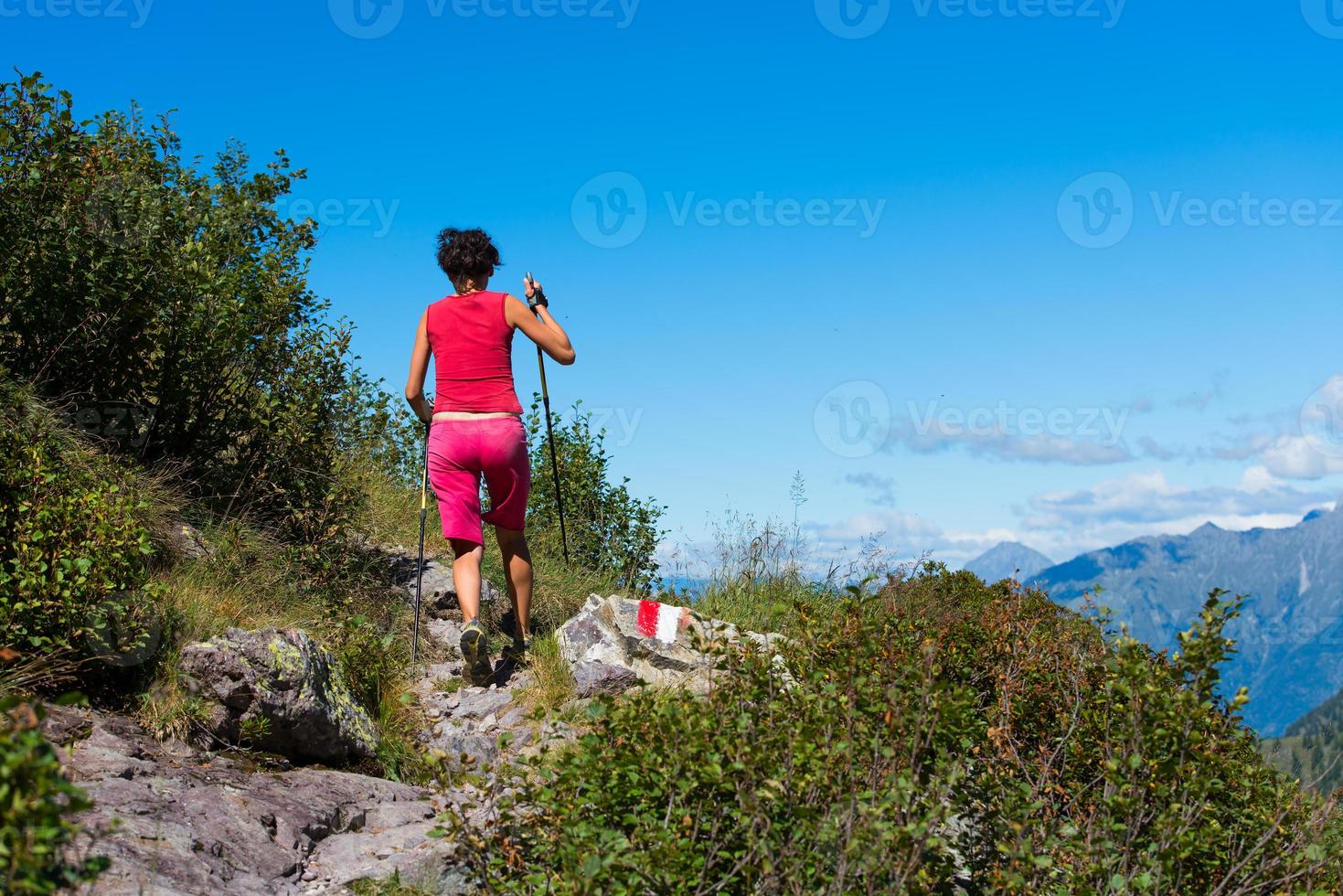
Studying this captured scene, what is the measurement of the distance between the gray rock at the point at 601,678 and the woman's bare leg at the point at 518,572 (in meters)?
0.84

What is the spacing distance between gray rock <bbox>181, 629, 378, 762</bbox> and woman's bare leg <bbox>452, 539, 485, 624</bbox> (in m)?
1.34

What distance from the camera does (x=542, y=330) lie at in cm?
731

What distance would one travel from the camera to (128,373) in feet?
25.9

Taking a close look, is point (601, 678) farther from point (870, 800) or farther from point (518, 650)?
point (870, 800)

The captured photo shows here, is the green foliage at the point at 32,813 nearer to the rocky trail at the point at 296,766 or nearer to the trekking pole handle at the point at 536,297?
the rocky trail at the point at 296,766

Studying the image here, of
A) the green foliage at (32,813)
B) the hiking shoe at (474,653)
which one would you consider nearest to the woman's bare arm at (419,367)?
the hiking shoe at (474,653)

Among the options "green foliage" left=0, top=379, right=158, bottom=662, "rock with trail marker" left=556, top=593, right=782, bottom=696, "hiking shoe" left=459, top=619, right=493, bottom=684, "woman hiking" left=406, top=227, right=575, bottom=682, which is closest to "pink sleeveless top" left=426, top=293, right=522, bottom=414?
"woman hiking" left=406, top=227, right=575, bottom=682

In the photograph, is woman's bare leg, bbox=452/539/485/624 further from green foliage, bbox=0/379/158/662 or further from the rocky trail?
green foliage, bbox=0/379/158/662

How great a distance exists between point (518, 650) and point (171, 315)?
12.5 ft

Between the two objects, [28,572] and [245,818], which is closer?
[245,818]

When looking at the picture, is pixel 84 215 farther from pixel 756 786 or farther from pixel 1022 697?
pixel 1022 697

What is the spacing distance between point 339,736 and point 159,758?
1.14m

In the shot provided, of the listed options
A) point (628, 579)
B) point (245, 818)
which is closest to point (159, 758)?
point (245, 818)

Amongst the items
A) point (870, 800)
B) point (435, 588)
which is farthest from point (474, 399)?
point (870, 800)
